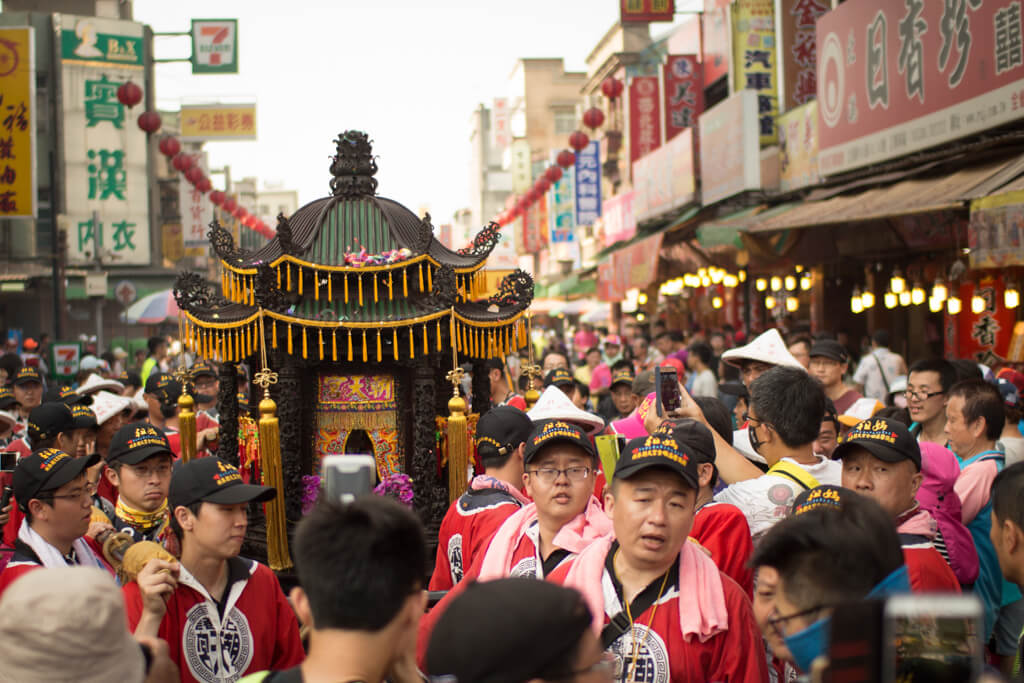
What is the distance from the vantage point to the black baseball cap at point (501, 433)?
17.7 feet

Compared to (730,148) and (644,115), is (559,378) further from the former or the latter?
(644,115)

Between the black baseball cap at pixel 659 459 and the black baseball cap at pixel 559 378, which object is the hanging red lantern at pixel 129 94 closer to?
the black baseball cap at pixel 559 378

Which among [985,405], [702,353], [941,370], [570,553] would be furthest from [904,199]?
[570,553]

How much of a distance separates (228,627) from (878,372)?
9472 mm

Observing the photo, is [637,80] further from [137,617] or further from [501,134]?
[501,134]

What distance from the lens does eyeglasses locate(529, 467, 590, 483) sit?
165 inches

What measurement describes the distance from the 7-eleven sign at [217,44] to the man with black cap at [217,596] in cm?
2032

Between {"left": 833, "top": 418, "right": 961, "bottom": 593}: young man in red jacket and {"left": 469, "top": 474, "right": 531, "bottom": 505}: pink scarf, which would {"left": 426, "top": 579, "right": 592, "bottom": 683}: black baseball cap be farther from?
{"left": 469, "top": 474, "right": 531, "bottom": 505}: pink scarf

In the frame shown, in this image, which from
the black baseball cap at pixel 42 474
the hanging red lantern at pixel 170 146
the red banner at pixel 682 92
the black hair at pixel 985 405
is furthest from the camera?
the red banner at pixel 682 92

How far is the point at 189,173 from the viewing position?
1353 cm

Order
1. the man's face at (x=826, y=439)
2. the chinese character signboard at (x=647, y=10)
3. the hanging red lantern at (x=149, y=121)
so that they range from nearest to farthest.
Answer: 1. the man's face at (x=826, y=439)
2. the hanging red lantern at (x=149, y=121)
3. the chinese character signboard at (x=647, y=10)

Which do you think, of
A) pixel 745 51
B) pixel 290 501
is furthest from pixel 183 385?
pixel 745 51

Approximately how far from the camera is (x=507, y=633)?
195 centimetres

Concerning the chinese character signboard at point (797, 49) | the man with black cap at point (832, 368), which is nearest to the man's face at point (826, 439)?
the man with black cap at point (832, 368)
